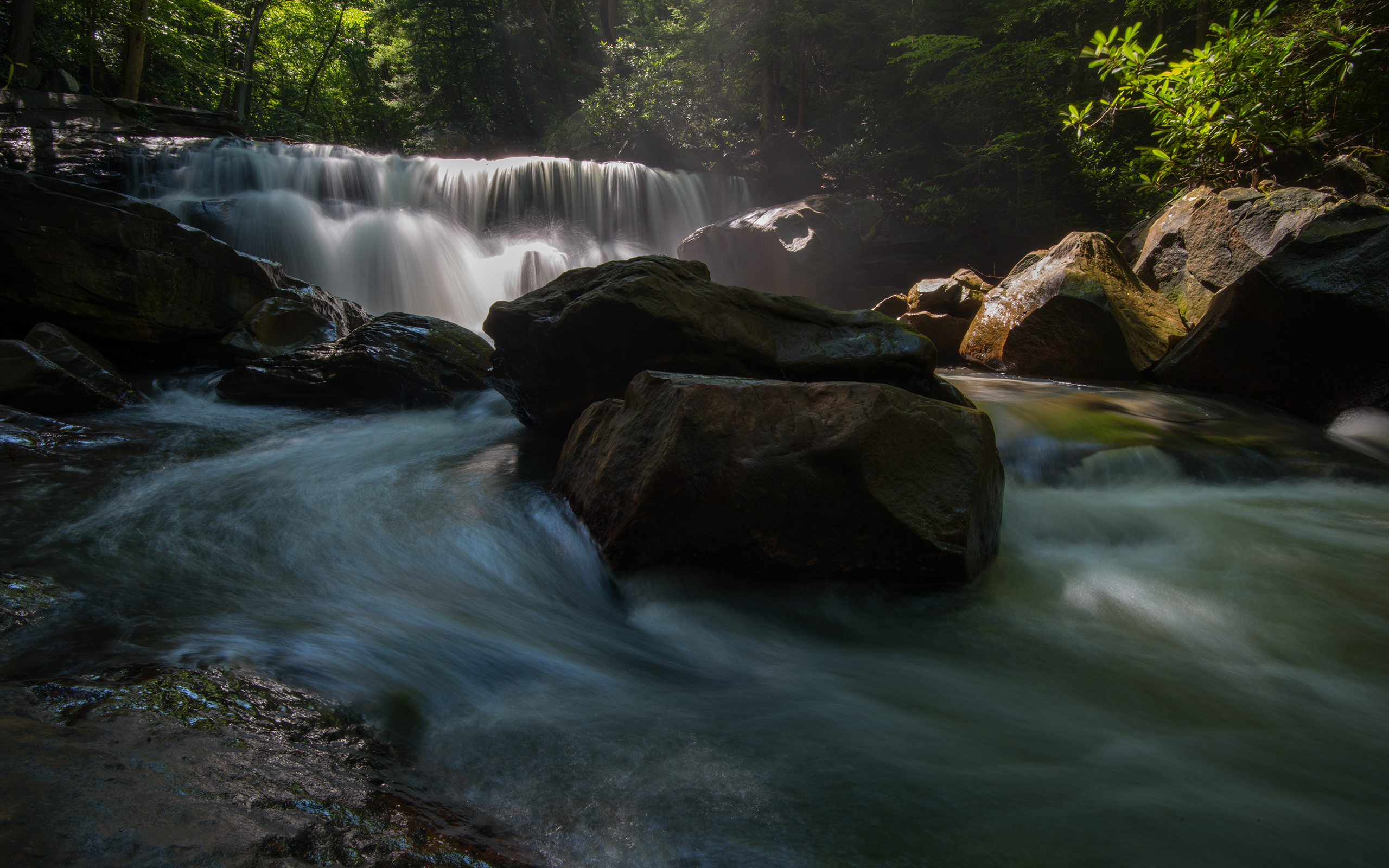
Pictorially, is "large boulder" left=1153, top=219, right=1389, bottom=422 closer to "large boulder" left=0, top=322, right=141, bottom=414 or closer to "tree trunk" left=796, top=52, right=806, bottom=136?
"large boulder" left=0, top=322, right=141, bottom=414

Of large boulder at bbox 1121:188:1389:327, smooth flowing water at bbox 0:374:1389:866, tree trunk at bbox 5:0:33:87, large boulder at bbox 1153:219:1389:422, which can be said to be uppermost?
tree trunk at bbox 5:0:33:87

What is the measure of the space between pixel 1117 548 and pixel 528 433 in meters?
4.01

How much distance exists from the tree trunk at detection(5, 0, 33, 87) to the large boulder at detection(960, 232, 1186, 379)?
61.9 feet

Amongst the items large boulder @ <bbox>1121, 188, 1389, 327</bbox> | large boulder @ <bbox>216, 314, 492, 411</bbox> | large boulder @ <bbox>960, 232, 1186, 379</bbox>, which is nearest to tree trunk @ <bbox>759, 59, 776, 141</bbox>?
large boulder @ <bbox>1121, 188, 1389, 327</bbox>

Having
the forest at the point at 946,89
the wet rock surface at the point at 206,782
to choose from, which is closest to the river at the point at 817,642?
the wet rock surface at the point at 206,782

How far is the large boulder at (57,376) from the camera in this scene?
14.4ft

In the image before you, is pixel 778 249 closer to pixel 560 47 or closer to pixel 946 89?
pixel 946 89

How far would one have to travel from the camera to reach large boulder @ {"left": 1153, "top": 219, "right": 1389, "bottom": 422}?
4426mm

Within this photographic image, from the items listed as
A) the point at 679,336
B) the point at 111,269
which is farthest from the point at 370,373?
the point at 679,336

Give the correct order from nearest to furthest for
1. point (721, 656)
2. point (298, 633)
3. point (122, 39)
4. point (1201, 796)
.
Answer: point (1201, 796), point (298, 633), point (721, 656), point (122, 39)

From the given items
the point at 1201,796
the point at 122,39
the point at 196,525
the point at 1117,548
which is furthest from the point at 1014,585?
the point at 122,39

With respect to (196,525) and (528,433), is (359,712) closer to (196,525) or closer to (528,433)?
(196,525)

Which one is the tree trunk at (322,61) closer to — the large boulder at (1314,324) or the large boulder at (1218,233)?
the large boulder at (1218,233)

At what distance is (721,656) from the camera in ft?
7.98
